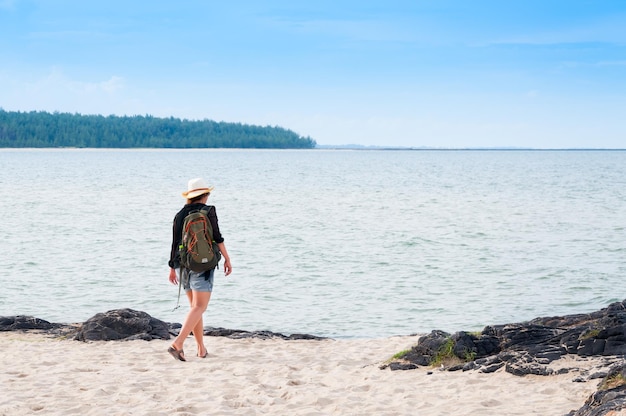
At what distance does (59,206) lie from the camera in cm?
5025

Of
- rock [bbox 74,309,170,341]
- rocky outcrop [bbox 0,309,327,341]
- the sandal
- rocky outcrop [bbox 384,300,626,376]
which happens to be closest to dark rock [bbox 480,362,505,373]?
rocky outcrop [bbox 384,300,626,376]

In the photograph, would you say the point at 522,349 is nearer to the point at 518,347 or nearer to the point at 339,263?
the point at 518,347

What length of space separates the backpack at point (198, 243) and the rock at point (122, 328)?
2992 mm

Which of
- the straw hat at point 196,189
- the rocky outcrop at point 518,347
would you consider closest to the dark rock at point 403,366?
the rocky outcrop at point 518,347

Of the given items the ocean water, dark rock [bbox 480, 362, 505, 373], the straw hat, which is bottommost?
the ocean water

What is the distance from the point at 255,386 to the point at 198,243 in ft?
6.01

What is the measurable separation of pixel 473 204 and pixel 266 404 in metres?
46.2

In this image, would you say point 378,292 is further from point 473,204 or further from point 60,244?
point 473,204

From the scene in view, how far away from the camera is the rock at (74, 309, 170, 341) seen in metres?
12.1

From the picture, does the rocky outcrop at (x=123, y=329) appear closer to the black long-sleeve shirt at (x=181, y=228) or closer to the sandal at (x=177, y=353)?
the sandal at (x=177, y=353)

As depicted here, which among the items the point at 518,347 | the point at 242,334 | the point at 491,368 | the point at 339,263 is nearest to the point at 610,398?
the point at 491,368

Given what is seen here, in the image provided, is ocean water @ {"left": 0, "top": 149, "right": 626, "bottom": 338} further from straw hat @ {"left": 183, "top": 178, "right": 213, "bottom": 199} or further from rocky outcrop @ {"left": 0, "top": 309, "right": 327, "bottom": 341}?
straw hat @ {"left": 183, "top": 178, "right": 213, "bottom": 199}

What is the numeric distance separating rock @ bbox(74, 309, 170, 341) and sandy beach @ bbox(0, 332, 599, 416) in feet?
2.71

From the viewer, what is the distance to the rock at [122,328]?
39.7 ft
